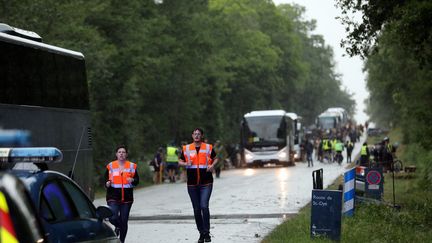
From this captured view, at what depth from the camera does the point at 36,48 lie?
55.6ft

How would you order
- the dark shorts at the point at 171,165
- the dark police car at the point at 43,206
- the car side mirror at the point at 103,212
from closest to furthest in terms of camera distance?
the dark police car at the point at 43,206 → the car side mirror at the point at 103,212 → the dark shorts at the point at 171,165

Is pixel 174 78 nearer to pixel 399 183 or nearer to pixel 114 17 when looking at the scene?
pixel 114 17

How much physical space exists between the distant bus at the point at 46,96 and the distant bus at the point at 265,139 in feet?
129

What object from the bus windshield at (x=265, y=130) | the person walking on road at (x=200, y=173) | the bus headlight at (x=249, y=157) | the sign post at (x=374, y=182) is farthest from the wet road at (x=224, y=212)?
the bus windshield at (x=265, y=130)

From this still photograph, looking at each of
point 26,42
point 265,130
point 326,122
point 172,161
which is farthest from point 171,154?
point 326,122

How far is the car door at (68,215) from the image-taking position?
305 inches

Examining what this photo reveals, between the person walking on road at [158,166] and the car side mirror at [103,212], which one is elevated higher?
the car side mirror at [103,212]

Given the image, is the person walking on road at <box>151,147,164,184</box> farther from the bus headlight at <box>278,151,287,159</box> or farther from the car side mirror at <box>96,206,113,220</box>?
the car side mirror at <box>96,206,113,220</box>

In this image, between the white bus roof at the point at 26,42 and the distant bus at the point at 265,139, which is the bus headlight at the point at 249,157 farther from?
the white bus roof at the point at 26,42

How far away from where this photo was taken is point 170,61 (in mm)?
58156

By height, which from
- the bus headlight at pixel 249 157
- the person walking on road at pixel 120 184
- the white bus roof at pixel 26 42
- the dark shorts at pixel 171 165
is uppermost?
the white bus roof at pixel 26 42

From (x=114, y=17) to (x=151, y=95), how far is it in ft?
52.8

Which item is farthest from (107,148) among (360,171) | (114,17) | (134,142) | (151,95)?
(151,95)

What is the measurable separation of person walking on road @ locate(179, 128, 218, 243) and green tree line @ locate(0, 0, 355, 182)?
14.6m
